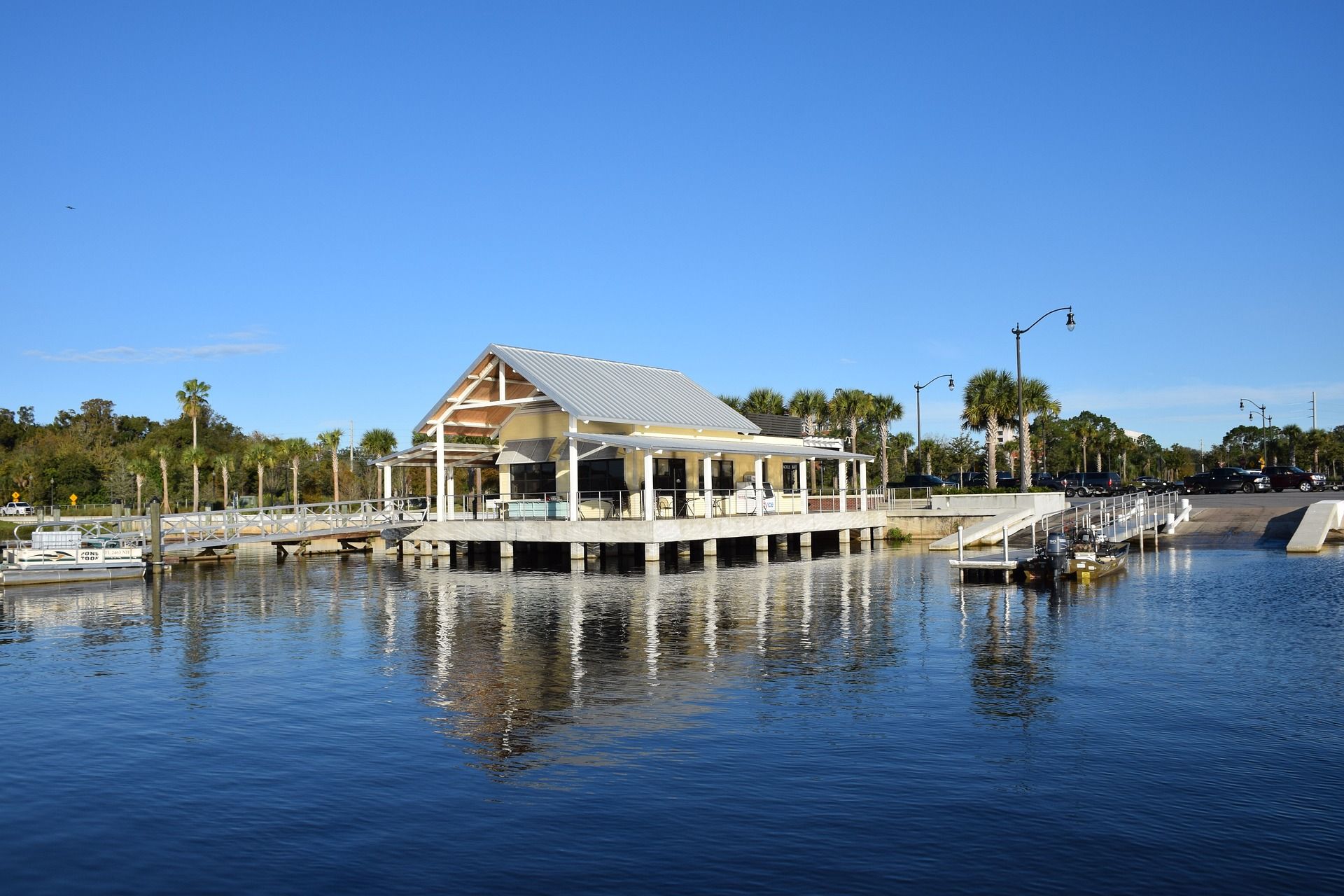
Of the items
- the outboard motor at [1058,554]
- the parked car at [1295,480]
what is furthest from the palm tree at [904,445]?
the outboard motor at [1058,554]

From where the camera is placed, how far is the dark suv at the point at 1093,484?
216 feet

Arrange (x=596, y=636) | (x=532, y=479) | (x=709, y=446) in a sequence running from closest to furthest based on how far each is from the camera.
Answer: (x=596, y=636), (x=709, y=446), (x=532, y=479)

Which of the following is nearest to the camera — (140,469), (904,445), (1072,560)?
(1072,560)

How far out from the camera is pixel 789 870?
28.8 feet

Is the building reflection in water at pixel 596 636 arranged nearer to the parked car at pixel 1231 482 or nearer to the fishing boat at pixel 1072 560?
the fishing boat at pixel 1072 560

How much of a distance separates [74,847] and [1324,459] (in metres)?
121

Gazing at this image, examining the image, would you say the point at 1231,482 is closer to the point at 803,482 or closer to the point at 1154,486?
the point at 1154,486

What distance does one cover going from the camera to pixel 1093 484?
6856cm

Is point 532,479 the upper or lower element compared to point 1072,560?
upper

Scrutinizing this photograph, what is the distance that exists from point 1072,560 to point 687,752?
21.4 meters

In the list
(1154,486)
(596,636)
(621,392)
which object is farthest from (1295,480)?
(596,636)

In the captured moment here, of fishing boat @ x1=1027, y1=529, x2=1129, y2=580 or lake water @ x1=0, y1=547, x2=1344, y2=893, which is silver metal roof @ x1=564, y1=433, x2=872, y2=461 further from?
fishing boat @ x1=1027, y1=529, x2=1129, y2=580

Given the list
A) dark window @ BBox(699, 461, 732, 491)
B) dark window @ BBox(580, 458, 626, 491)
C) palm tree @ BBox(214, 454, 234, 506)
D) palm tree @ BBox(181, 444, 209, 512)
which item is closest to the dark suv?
dark window @ BBox(699, 461, 732, 491)

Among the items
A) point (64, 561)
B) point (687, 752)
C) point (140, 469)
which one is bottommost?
point (687, 752)
